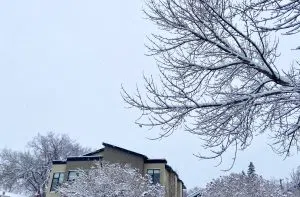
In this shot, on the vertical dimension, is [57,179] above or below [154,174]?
below

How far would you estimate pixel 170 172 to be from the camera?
106 ft

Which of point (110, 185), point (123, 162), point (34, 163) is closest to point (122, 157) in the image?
point (123, 162)

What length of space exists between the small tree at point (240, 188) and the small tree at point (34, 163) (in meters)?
37.4

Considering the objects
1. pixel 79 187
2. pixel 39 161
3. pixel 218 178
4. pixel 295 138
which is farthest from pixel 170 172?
pixel 39 161


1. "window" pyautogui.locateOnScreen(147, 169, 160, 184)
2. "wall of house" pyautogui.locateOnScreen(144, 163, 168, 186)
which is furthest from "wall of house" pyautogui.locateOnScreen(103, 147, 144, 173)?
"window" pyautogui.locateOnScreen(147, 169, 160, 184)

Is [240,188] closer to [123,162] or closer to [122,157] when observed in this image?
[123,162]

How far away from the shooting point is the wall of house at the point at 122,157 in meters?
29.1

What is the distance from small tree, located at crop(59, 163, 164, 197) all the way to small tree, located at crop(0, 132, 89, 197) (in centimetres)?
3550

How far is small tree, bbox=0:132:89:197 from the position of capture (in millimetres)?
57062

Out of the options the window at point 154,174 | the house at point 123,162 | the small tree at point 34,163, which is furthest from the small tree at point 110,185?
the small tree at point 34,163

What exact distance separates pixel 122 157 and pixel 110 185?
26.3 ft

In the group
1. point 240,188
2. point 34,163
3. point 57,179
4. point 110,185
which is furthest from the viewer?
point 34,163

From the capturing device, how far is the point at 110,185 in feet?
70.1

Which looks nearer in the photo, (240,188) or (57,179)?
(240,188)
